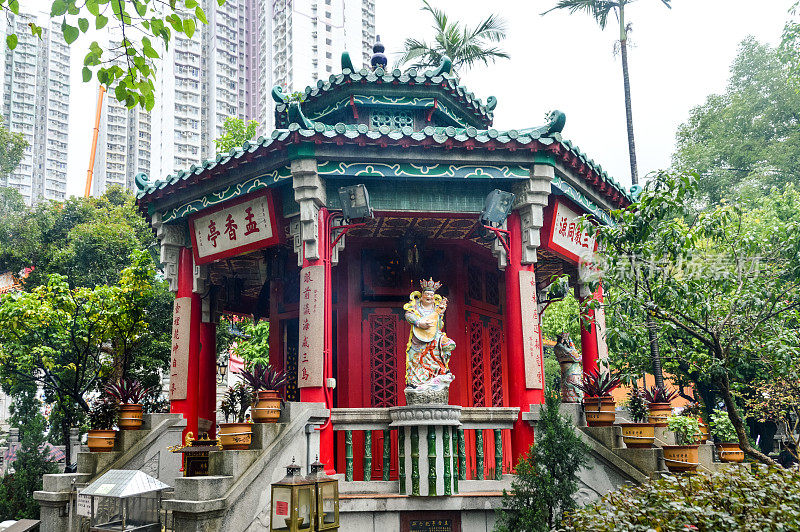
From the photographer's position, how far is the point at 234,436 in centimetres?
924

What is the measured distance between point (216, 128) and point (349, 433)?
82729 millimetres

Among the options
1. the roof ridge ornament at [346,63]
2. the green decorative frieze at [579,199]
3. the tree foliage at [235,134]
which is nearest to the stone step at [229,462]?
the green decorative frieze at [579,199]

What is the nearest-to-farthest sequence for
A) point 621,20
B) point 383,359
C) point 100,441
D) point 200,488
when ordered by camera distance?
point 200,488 < point 100,441 < point 383,359 < point 621,20

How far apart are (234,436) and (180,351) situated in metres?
4.06

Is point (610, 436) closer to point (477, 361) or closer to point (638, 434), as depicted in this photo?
point (638, 434)

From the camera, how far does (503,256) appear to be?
11.6 meters

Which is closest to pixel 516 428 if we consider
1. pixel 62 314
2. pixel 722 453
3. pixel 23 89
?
pixel 722 453

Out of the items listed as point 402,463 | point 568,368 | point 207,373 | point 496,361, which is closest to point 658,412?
point 568,368

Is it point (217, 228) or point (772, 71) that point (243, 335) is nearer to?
point (217, 228)

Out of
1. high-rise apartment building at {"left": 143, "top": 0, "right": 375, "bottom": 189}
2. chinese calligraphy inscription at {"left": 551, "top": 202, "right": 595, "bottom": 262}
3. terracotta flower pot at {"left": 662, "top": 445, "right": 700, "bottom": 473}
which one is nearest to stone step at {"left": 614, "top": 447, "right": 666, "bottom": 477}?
terracotta flower pot at {"left": 662, "top": 445, "right": 700, "bottom": 473}

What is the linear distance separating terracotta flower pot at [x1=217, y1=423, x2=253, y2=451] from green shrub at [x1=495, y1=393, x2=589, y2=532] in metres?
3.67

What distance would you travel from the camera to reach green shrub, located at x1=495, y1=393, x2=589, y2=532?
8.05 m

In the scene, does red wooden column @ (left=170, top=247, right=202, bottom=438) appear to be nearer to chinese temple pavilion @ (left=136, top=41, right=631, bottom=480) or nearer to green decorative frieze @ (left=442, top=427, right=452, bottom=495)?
chinese temple pavilion @ (left=136, top=41, right=631, bottom=480)

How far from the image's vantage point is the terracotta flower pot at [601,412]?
32.9 feet
